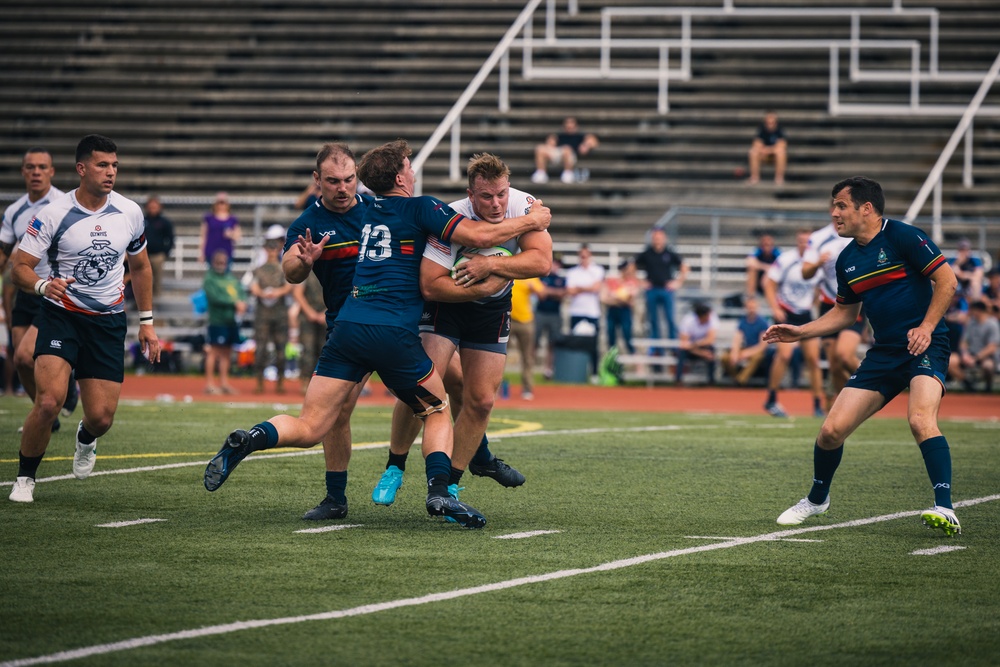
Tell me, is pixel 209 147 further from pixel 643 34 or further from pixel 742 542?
pixel 742 542

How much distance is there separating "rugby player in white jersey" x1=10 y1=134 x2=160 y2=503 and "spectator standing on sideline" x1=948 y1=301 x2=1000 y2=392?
50.0ft

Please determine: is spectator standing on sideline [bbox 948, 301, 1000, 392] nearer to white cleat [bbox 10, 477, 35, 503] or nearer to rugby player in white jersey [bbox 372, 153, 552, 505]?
rugby player in white jersey [bbox 372, 153, 552, 505]

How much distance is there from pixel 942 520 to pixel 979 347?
14.8 meters

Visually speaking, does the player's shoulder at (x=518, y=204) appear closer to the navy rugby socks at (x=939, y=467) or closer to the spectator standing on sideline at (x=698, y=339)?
the navy rugby socks at (x=939, y=467)

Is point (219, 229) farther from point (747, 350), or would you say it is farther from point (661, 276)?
point (747, 350)

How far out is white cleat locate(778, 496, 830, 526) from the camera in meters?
8.02

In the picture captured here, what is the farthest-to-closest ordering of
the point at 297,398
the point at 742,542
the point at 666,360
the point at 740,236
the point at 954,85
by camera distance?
the point at 954,85
the point at 740,236
the point at 666,360
the point at 297,398
the point at 742,542

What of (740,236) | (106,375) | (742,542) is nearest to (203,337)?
(740,236)

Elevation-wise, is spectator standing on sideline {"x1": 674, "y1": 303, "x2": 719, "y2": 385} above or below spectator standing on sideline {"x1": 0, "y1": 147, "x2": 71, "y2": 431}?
below

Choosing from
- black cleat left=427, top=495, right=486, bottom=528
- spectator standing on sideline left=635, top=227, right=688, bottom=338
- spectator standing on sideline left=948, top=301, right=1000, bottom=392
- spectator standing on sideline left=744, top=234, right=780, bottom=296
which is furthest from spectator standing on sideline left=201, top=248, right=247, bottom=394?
black cleat left=427, top=495, right=486, bottom=528

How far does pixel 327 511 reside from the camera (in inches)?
314

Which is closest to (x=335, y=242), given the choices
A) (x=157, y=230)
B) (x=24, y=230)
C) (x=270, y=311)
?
(x=24, y=230)

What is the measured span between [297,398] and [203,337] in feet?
18.3

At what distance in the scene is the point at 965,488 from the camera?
977 cm
